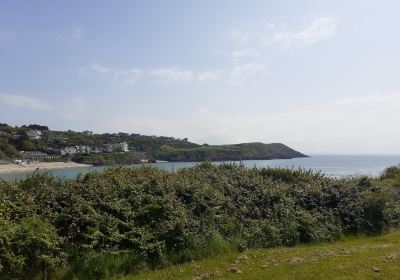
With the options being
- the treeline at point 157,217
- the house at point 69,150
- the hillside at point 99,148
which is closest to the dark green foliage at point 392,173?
the treeline at point 157,217

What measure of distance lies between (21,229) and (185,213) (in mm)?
4083

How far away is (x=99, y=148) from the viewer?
7688 centimetres

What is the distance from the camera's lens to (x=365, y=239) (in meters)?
12.9

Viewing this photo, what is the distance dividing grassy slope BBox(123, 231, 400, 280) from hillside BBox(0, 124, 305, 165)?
40.4 metres

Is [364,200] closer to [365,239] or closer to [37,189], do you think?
[365,239]

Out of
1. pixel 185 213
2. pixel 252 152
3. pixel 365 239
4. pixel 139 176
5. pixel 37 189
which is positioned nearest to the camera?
pixel 37 189

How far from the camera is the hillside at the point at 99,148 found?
6900 cm

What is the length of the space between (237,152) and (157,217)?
92929 mm

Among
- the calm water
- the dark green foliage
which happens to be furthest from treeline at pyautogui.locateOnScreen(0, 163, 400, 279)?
the dark green foliage

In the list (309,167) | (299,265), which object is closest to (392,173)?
(309,167)

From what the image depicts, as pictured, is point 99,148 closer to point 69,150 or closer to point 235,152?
point 69,150

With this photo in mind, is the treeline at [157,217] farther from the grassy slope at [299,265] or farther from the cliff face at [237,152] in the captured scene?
the cliff face at [237,152]

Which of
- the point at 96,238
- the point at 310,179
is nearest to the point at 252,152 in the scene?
the point at 310,179

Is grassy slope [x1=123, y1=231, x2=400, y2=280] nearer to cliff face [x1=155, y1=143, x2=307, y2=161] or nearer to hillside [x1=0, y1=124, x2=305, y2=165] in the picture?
hillside [x1=0, y1=124, x2=305, y2=165]
